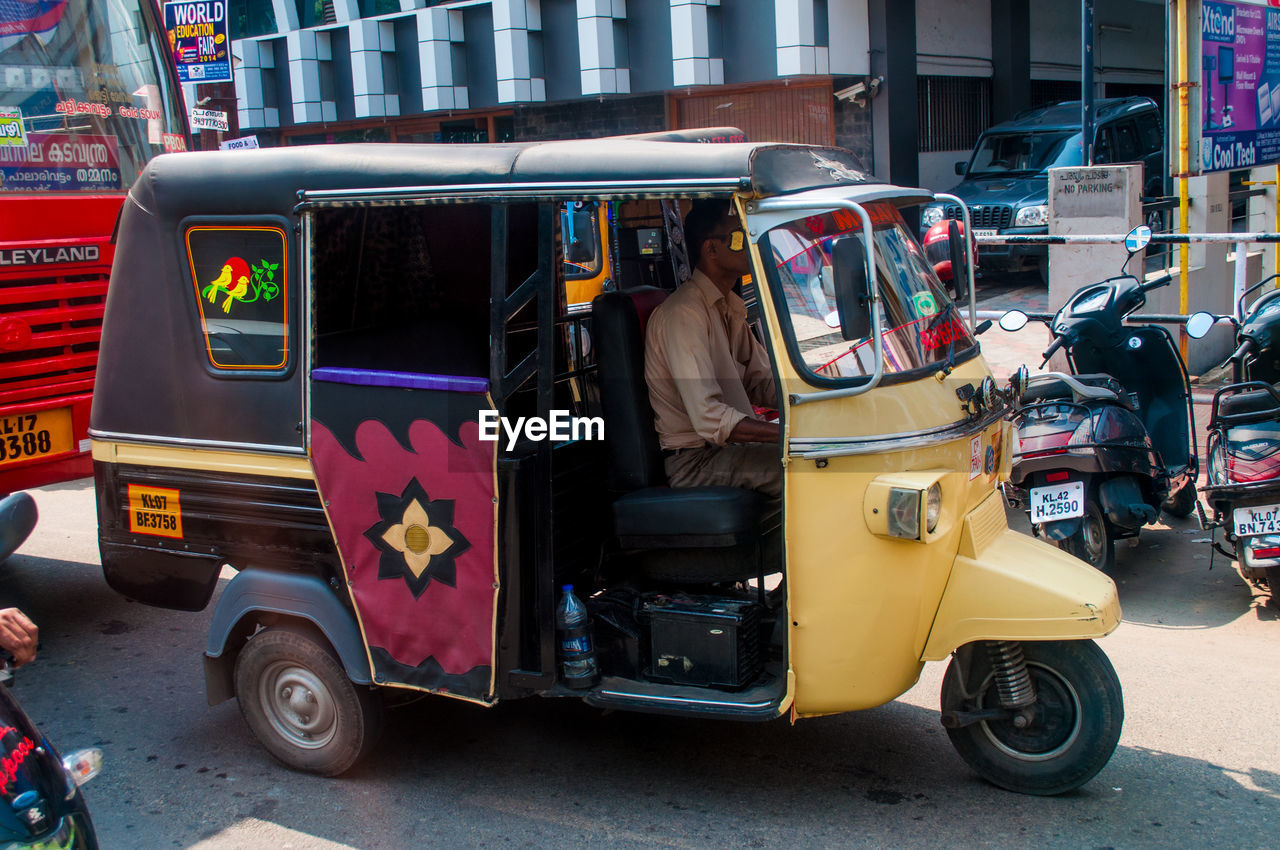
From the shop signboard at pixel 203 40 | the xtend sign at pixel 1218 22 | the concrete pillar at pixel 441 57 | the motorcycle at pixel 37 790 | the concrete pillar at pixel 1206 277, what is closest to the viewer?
the motorcycle at pixel 37 790

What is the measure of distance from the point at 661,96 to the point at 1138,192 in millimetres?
10848

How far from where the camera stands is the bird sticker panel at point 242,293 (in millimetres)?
4188

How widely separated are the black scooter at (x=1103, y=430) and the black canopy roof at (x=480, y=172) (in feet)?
7.38

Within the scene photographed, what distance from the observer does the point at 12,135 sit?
6.49 m

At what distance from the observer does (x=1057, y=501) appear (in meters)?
5.80

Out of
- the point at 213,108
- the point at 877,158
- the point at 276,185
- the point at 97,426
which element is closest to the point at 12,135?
the point at 97,426

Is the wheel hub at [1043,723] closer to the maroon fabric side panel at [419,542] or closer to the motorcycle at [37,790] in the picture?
the maroon fabric side panel at [419,542]

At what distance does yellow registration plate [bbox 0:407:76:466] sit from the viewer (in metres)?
5.97

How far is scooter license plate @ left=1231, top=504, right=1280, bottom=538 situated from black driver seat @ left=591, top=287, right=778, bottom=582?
94.9 inches

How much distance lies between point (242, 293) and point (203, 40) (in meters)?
Result: 8.64

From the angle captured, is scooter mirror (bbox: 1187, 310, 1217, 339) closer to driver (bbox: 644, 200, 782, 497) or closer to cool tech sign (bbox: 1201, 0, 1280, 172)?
driver (bbox: 644, 200, 782, 497)

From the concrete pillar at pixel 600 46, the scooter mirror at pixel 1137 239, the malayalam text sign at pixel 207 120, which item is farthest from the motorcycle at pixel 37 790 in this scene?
the concrete pillar at pixel 600 46

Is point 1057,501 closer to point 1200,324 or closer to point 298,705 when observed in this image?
point 1200,324

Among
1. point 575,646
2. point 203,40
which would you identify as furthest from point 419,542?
point 203,40
